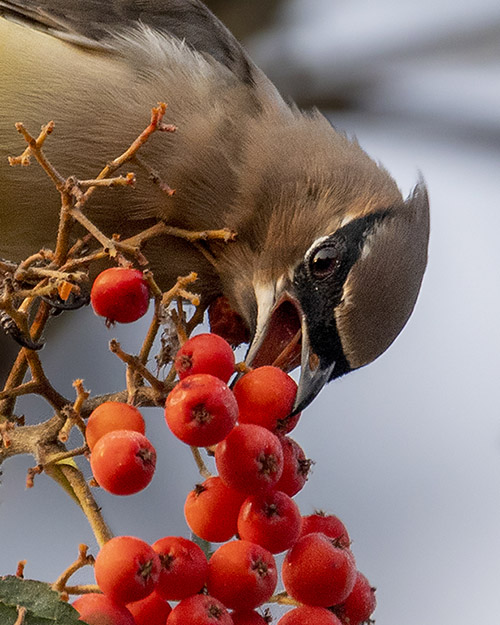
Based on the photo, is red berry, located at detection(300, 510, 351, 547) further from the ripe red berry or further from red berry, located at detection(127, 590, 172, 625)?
the ripe red berry

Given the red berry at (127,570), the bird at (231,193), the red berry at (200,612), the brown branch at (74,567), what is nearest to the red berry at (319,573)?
the red berry at (200,612)

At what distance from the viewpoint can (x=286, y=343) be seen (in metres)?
3.62

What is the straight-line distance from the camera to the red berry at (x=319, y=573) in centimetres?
234

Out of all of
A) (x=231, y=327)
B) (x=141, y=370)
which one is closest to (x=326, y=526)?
(x=141, y=370)

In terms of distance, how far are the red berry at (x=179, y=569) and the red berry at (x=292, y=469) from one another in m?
0.29

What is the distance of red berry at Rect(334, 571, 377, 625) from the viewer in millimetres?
2490

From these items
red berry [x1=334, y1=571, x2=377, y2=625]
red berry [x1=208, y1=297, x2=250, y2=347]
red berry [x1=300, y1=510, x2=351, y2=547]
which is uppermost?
red berry [x1=208, y1=297, x2=250, y2=347]

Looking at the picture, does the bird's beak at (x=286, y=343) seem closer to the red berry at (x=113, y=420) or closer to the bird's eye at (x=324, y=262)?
the bird's eye at (x=324, y=262)

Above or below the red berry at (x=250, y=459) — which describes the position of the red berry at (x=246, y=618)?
below

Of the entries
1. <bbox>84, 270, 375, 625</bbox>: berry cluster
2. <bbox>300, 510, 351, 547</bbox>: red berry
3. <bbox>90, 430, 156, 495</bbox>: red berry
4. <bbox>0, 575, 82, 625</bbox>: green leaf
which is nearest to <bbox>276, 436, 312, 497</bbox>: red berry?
<bbox>84, 270, 375, 625</bbox>: berry cluster

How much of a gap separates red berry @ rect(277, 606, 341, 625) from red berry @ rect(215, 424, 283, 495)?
1.02 feet

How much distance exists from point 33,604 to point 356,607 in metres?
0.82

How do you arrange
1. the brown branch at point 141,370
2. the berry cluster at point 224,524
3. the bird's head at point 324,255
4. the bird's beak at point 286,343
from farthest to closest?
the bird's head at point 324,255, the bird's beak at point 286,343, the brown branch at point 141,370, the berry cluster at point 224,524

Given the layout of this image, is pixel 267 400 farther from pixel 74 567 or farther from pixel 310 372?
pixel 310 372
